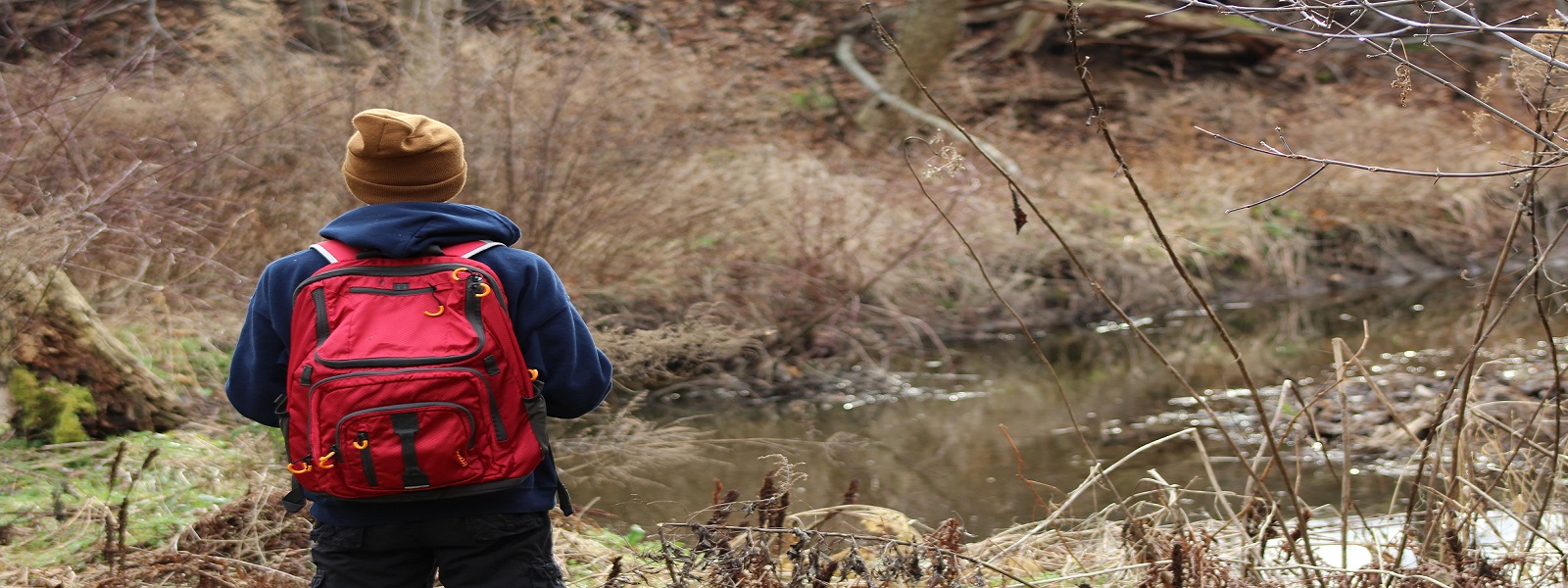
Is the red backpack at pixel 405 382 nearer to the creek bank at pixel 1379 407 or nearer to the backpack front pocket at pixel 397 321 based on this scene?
the backpack front pocket at pixel 397 321

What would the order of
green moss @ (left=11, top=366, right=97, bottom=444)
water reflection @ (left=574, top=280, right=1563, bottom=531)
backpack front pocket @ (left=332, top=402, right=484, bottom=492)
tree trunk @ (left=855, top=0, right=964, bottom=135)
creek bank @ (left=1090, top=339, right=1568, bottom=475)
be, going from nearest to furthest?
backpack front pocket @ (left=332, top=402, right=484, bottom=492)
green moss @ (left=11, top=366, right=97, bottom=444)
water reflection @ (left=574, top=280, right=1563, bottom=531)
creek bank @ (left=1090, top=339, right=1568, bottom=475)
tree trunk @ (left=855, top=0, right=964, bottom=135)

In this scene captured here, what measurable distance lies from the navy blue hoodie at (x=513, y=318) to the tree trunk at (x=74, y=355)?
2.93 m

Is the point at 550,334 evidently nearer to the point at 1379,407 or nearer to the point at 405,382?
the point at 405,382

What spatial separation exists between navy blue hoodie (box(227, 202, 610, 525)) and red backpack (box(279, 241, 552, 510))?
0.05 meters

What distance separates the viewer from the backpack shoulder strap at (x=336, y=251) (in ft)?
7.68

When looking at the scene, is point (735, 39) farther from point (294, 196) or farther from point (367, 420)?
point (367, 420)

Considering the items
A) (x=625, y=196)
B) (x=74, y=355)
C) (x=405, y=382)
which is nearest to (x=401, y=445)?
(x=405, y=382)

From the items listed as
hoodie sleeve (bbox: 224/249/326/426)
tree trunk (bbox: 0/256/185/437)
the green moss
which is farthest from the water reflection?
the green moss

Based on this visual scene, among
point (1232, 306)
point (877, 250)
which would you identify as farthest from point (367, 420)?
point (1232, 306)

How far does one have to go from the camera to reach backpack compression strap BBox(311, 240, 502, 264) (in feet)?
7.68

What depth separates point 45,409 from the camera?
492 centimetres

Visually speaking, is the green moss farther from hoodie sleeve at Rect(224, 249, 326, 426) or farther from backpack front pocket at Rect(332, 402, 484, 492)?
backpack front pocket at Rect(332, 402, 484, 492)

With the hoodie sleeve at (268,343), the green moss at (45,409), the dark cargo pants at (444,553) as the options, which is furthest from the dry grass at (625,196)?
the dark cargo pants at (444,553)

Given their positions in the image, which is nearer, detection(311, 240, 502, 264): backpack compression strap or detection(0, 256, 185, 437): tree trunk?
detection(311, 240, 502, 264): backpack compression strap
